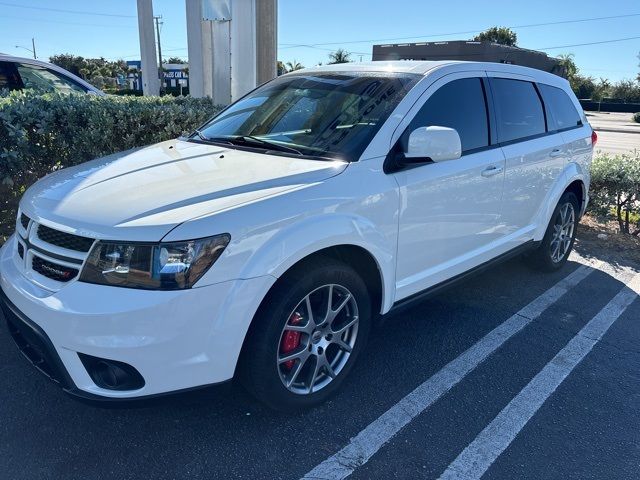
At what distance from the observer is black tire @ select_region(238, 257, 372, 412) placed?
8.02ft

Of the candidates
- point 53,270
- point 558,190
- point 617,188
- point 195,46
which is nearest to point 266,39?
point 195,46

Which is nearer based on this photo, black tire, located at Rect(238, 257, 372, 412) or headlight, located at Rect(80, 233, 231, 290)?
headlight, located at Rect(80, 233, 231, 290)

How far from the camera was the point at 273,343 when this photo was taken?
2473mm

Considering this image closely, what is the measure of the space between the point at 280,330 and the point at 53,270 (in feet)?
3.49

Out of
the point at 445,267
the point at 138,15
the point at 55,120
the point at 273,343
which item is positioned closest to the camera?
the point at 273,343

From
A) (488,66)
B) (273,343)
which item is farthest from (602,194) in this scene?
(273,343)

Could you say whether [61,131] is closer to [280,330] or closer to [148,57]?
[280,330]

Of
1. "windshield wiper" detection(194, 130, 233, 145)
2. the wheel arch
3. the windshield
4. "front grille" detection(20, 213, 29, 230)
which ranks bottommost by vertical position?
the wheel arch

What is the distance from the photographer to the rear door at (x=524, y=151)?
395 cm

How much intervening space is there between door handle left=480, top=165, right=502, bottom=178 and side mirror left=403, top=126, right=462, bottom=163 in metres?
0.70

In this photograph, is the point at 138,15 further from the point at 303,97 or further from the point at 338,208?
the point at 338,208

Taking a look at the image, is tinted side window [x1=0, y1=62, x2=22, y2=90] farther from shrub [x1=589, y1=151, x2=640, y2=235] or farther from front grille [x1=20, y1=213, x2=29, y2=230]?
shrub [x1=589, y1=151, x2=640, y2=235]

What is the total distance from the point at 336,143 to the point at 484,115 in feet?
4.43

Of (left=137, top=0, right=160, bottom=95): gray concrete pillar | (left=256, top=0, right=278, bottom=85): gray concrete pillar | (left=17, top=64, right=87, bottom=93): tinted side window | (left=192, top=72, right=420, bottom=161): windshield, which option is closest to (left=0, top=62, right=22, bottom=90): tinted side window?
(left=17, top=64, right=87, bottom=93): tinted side window
